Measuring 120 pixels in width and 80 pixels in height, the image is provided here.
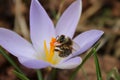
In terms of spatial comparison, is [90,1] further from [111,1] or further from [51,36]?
[51,36]

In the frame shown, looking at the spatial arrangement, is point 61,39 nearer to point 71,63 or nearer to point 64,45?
point 64,45

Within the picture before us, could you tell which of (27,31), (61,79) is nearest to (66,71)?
(61,79)

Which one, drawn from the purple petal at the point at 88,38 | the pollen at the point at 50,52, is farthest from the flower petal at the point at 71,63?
the pollen at the point at 50,52

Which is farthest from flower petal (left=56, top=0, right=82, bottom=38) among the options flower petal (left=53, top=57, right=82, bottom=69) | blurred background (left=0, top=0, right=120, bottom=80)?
blurred background (left=0, top=0, right=120, bottom=80)

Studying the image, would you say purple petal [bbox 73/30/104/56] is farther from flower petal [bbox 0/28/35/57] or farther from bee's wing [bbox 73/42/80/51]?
flower petal [bbox 0/28/35/57]

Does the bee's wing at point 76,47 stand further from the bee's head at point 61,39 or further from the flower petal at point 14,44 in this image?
the flower petal at point 14,44

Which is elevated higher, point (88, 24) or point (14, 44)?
point (14, 44)

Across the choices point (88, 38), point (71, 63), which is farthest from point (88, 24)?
point (71, 63)
